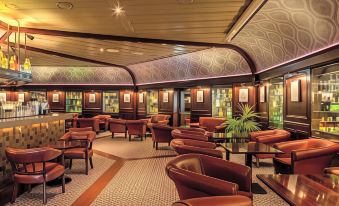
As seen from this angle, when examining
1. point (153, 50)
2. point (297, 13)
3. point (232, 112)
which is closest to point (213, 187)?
point (297, 13)

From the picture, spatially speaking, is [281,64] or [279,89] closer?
[281,64]

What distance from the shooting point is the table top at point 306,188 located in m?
1.82

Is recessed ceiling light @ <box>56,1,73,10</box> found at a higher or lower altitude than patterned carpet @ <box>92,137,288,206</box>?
higher

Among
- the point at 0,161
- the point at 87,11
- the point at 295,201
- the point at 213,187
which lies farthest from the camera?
the point at 87,11

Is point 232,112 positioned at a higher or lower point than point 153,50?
lower

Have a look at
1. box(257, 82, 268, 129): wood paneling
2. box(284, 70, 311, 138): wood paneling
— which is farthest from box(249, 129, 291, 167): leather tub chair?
box(257, 82, 268, 129): wood paneling

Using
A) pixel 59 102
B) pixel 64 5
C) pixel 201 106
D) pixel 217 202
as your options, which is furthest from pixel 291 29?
pixel 59 102

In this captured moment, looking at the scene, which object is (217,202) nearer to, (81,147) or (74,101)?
(81,147)

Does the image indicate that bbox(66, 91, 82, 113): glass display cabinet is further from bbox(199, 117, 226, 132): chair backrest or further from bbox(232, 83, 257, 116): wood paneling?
bbox(232, 83, 257, 116): wood paneling

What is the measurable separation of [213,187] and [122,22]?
4.09m

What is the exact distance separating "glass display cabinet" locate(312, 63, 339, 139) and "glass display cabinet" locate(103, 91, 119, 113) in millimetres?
10538

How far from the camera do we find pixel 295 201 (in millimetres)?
Result: 1810

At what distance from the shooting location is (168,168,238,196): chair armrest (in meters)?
1.99

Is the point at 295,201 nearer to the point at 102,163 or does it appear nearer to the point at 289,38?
the point at 289,38
